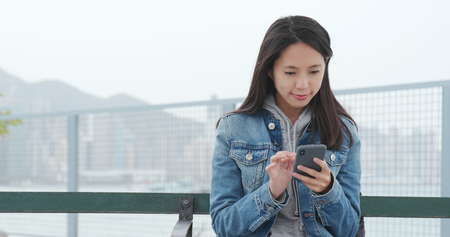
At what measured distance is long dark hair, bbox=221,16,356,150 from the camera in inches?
52.5

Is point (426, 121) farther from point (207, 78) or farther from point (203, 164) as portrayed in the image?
point (207, 78)

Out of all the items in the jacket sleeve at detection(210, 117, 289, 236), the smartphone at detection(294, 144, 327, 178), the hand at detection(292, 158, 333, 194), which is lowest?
the jacket sleeve at detection(210, 117, 289, 236)

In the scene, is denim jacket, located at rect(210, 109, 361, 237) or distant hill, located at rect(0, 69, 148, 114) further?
distant hill, located at rect(0, 69, 148, 114)

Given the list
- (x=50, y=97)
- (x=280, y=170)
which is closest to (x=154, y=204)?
(x=280, y=170)

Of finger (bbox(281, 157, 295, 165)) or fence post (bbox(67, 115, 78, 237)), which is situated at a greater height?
finger (bbox(281, 157, 295, 165))

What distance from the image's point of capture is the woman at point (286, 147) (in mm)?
1274

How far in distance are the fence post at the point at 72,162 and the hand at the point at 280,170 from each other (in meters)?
2.94

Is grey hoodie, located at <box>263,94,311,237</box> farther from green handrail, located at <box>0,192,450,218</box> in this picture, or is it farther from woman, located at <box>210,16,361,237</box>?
green handrail, located at <box>0,192,450,218</box>

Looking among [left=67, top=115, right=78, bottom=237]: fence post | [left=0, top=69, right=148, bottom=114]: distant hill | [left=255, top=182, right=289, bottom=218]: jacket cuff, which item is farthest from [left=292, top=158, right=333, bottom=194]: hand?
[left=0, top=69, right=148, bottom=114]: distant hill

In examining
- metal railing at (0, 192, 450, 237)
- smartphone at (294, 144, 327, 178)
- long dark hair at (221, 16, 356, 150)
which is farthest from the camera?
metal railing at (0, 192, 450, 237)

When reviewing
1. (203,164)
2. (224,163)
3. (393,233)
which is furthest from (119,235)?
(224,163)

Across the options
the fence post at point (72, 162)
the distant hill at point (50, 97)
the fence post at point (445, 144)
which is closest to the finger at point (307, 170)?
the fence post at point (445, 144)

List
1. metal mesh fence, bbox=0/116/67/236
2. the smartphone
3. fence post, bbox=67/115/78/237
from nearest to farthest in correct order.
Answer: the smartphone → fence post, bbox=67/115/78/237 → metal mesh fence, bbox=0/116/67/236

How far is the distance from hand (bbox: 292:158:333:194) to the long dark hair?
0.69 feet
